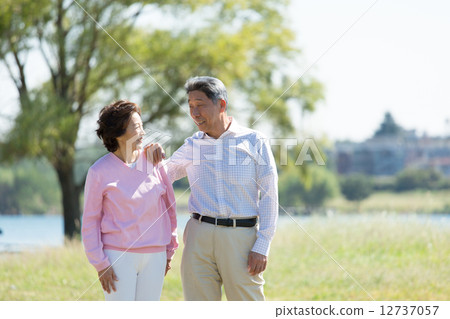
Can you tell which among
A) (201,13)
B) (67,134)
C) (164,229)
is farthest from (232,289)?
(201,13)

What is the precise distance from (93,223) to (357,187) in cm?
4940

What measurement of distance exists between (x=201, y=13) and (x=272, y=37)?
2.11 m

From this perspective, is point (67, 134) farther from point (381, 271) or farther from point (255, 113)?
point (381, 271)

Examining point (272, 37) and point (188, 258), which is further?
point (272, 37)

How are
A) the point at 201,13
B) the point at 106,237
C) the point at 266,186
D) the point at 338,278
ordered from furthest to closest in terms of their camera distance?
the point at 201,13 < the point at 338,278 < the point at 266,186 < the point at 106,237

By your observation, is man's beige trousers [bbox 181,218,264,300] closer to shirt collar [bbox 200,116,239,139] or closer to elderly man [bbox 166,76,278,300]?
elderly man [bbox 166,76,278,300]

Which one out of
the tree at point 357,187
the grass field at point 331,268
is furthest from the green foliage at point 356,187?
the grass field at point 331,268

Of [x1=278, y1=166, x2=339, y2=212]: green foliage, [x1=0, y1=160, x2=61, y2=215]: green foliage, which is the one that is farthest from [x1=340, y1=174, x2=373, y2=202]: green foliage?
[x1=0, y1=160, x2=61, y2=215]: green foliage

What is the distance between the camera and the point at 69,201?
40.1ft

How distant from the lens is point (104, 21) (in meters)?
11.8

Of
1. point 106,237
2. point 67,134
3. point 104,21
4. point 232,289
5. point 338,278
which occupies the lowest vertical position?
point 338,278

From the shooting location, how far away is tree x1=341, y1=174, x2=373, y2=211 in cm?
4912

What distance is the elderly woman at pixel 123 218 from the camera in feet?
9.27

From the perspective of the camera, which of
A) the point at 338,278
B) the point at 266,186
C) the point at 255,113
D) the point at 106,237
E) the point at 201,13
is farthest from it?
the point at 255,113
